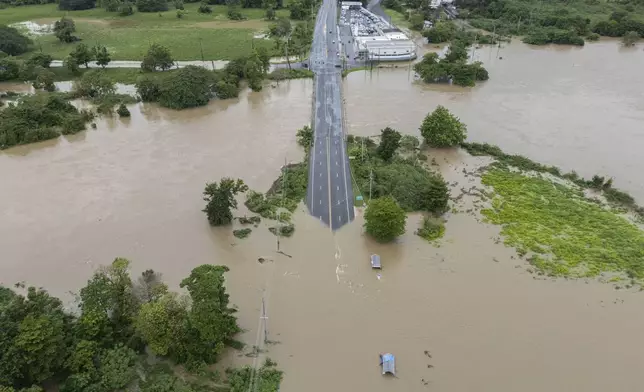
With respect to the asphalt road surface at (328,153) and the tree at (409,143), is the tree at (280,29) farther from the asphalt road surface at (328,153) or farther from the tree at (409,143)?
the tree at (409,143)

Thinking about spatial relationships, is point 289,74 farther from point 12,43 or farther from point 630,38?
point 630,38

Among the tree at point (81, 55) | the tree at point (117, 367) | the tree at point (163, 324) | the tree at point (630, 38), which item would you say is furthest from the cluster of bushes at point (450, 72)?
the tree at point (117, 367)

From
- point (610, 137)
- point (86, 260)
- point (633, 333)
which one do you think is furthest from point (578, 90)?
point (86, 260)

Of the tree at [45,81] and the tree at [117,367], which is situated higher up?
the tree at [45,81]

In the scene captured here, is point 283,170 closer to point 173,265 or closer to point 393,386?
point 173,265

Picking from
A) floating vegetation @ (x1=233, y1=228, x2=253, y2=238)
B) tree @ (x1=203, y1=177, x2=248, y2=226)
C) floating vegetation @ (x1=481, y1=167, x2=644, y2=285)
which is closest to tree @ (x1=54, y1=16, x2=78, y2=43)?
tree @ (x1=203, y1=177, x2=248, y2=226)
